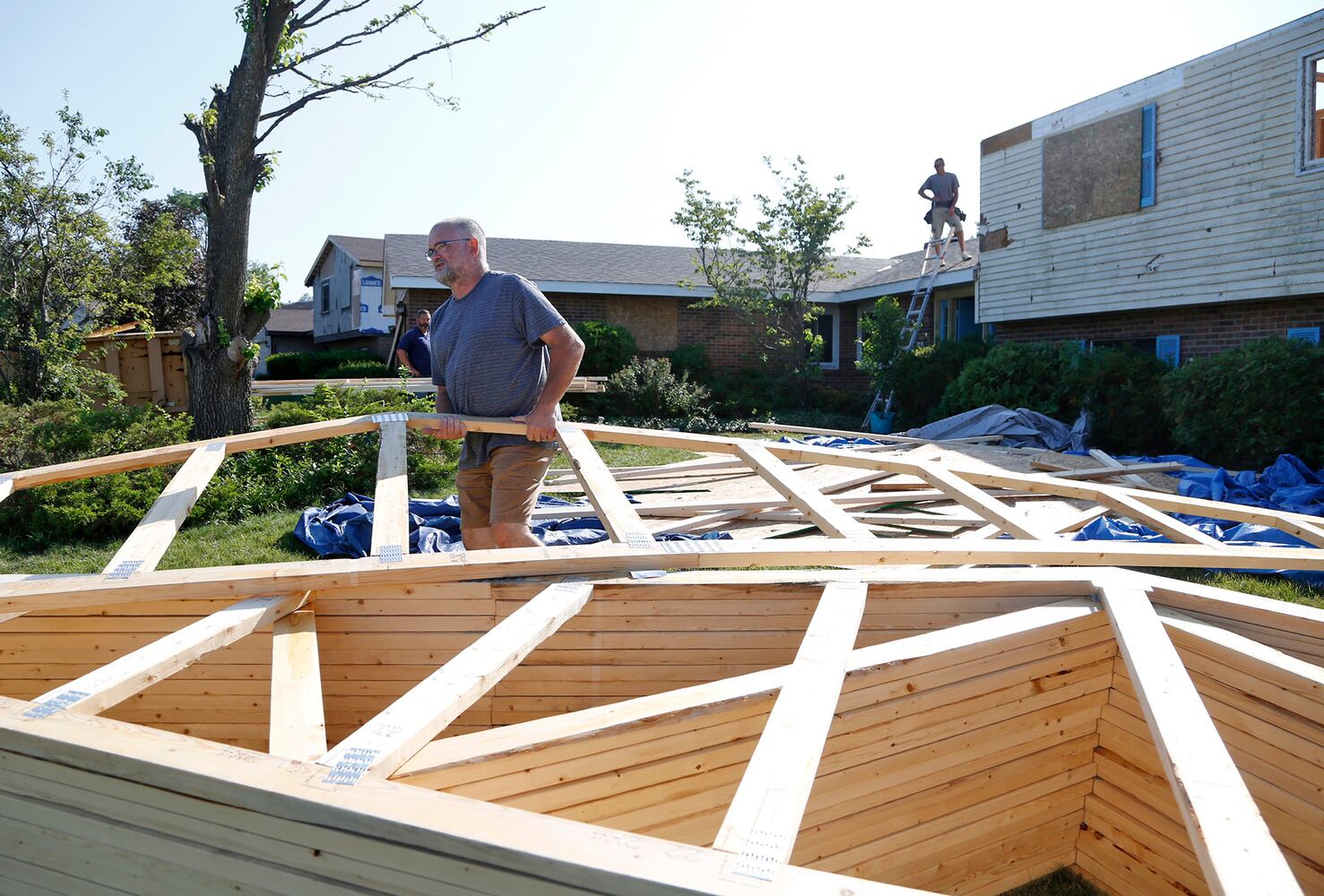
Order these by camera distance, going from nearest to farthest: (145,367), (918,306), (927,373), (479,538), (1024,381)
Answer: (479,538), (1024,381), (145,367), (927,373), (918,306)

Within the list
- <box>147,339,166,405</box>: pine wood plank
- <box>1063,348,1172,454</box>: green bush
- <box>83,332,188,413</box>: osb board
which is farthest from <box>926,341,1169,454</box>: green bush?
<box>147,339,166,405</box>: pine wood plank

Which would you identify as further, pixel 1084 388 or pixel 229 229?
pixel 1084 388

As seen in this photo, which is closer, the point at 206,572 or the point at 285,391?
the point at 206,572

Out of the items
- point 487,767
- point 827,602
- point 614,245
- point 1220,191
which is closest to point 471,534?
point 827,602

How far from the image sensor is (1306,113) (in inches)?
436

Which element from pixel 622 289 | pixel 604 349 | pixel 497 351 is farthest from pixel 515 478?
pixel 622 289

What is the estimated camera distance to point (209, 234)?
32.7ft

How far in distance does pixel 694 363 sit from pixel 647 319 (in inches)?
99.6

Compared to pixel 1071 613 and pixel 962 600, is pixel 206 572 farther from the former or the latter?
pixel 1071 613

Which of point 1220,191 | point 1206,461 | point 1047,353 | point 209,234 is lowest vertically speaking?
point 1206,461

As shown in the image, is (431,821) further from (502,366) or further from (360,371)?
(360,371)

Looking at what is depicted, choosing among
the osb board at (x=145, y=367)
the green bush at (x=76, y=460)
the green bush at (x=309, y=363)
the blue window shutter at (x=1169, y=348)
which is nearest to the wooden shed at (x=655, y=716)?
the green bush at (x=76, y=460)

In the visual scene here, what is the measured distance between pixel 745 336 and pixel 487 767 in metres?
19.0

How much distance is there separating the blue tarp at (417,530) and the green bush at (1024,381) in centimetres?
743
